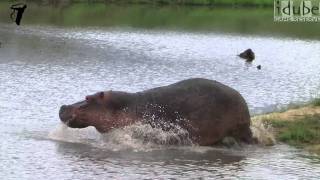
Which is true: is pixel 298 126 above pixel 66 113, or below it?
below

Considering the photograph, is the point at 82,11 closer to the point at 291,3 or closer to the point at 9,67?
the point at 291,3

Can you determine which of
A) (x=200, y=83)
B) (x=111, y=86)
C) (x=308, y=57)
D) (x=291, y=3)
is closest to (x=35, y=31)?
(x=308, y=57)

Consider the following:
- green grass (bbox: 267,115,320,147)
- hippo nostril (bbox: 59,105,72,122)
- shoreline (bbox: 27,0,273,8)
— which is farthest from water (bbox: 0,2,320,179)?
shoreline (bbox: 27,0,273,8)

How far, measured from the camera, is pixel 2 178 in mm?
10117

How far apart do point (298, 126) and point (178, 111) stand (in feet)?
10.7

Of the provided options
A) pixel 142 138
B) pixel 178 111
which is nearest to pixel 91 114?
pixel 142 138

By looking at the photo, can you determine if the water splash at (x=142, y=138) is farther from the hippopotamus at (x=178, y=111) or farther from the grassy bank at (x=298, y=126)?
the grassy bank at (x=298, y=126)

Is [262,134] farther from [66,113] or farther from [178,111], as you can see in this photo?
[66,113]

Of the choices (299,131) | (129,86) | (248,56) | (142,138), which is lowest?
(299,131)

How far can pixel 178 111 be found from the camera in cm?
1267

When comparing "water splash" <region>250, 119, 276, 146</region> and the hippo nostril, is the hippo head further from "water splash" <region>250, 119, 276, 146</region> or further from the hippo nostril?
"water splash" <region>250, 119, 276, 146</region>

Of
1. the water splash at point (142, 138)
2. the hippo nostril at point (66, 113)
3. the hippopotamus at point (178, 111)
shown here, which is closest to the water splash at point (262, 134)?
the hippopotamus at point (178, 111)

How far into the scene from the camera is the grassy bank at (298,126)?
1380cm

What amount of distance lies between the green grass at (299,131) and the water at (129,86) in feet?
1.70
